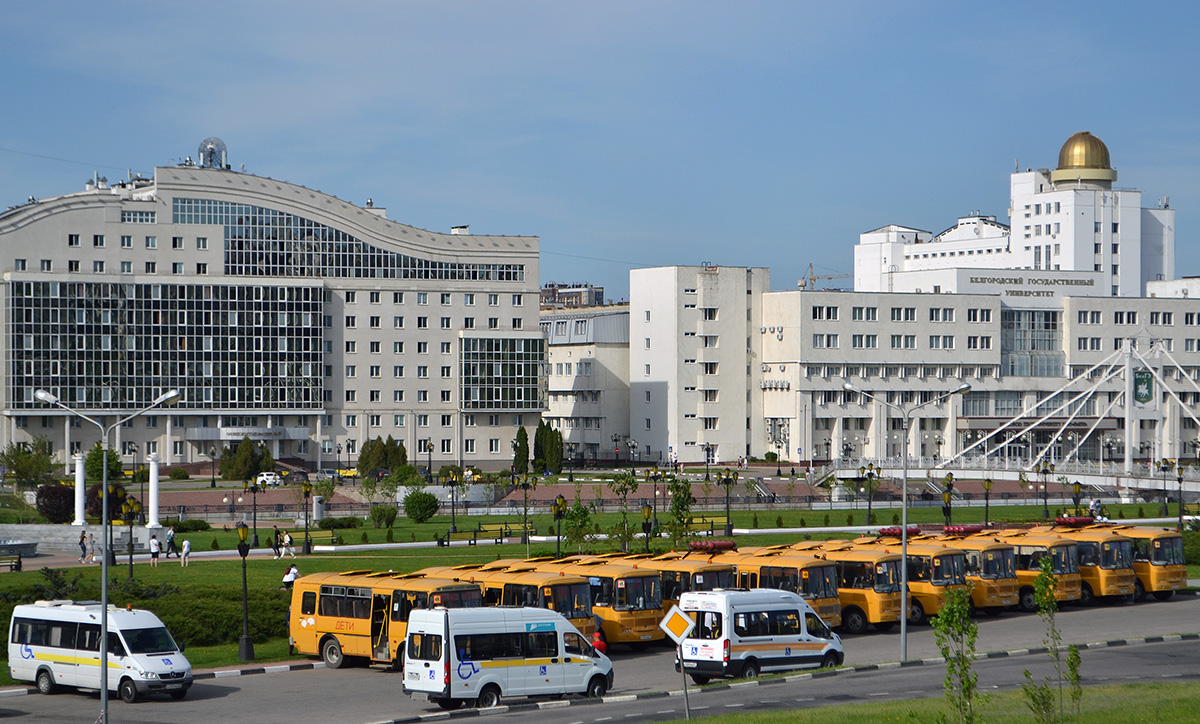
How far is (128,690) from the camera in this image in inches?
1262

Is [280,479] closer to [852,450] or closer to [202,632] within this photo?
[852,450]

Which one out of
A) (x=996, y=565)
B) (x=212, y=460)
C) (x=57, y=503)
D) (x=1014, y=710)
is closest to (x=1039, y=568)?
(x=996, y=565)

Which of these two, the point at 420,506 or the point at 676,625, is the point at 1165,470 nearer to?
the point at 420,506

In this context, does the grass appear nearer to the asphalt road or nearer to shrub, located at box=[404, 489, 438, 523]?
the asphalt road

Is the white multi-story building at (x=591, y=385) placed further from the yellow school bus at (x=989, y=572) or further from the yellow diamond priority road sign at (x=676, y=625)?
the yellow diamond priority road sign at (x=676, y=625)

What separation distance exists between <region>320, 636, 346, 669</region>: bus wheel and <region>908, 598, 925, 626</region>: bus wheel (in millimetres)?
17638

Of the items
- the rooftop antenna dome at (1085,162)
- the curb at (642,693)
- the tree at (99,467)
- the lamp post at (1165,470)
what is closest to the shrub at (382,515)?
the tree at (99,467)

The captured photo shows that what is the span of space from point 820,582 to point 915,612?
458cm

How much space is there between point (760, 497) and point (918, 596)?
52.8 metres

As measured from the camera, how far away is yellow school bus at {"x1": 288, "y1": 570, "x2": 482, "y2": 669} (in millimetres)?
35500

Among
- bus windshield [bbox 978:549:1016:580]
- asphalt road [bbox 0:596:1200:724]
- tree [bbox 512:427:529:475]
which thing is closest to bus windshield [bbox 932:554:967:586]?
bus windshield [bbox 978:549:1016:580]

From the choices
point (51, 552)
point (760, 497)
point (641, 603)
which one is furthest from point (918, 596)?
point (760, 497)

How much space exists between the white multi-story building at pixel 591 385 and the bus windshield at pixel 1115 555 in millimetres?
89351

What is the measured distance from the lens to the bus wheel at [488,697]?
101ft
